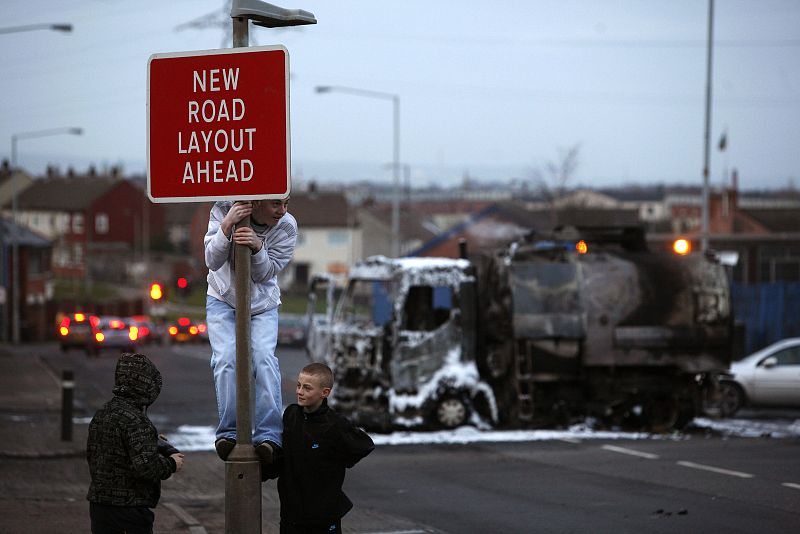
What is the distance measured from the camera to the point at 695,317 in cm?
2070

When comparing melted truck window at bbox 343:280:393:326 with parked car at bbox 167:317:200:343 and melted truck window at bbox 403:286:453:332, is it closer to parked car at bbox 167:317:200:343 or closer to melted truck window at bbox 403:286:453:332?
melted truck window at bbox 403:286:453:332

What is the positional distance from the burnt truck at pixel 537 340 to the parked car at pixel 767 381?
9.42 ft

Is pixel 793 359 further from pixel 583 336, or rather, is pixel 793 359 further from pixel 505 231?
pixel 505 231

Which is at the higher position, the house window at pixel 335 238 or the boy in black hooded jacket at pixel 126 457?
the boy in black hooded jacket at pixel 126 457

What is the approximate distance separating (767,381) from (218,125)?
782 inches

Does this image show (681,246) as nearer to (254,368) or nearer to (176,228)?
(254,368)

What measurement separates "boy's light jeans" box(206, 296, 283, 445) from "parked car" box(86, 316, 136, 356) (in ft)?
144

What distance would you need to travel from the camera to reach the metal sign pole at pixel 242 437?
216 inches

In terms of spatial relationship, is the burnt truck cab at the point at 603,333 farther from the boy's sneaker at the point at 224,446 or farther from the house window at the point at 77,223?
the house window at the point at 77,223

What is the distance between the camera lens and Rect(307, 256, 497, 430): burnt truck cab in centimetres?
2023

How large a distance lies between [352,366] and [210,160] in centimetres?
1535

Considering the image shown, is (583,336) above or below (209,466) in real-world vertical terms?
above

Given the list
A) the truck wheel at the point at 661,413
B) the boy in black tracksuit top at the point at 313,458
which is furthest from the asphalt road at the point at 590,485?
the boy in black tracksuit top at the point at 313,458

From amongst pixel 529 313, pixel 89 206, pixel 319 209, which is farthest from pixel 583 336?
pixel 89 206
